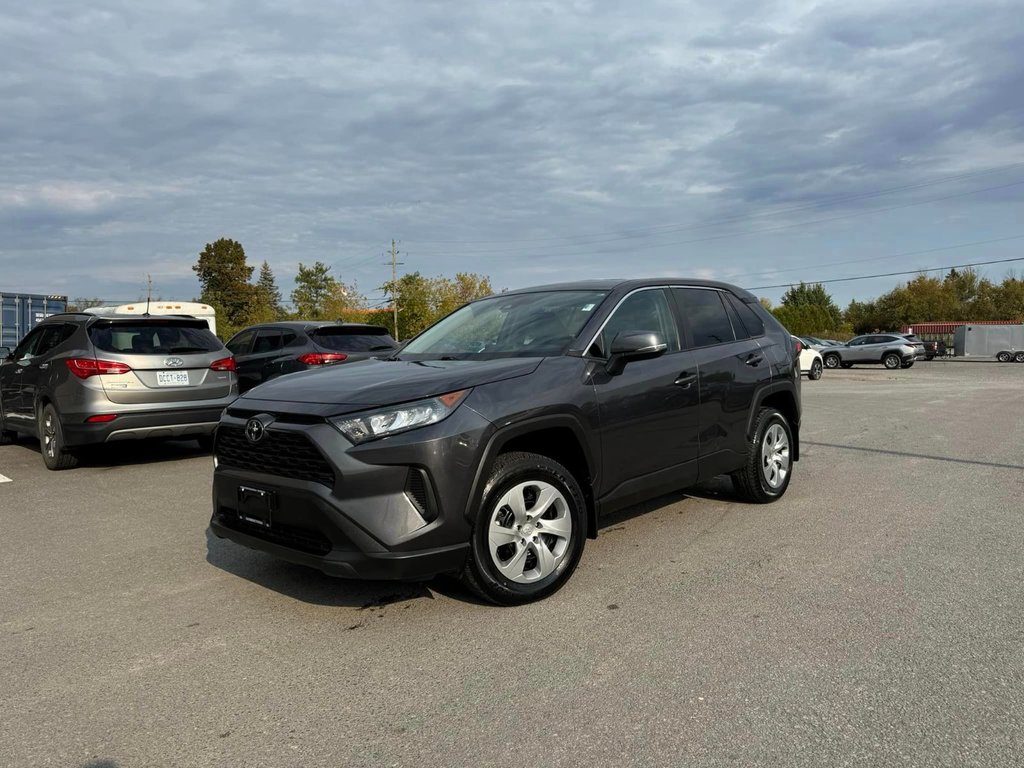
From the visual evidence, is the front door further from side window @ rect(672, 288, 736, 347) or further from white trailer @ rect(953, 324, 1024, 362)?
white trailer @ rect(953, 324, 1024, 362)

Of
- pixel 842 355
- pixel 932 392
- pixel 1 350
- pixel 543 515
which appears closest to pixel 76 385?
pixel 1 350

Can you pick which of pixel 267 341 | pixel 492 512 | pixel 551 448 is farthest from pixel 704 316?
pixel 267 341

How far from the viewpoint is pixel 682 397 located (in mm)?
5004

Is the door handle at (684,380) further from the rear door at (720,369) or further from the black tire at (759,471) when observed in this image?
the black tire at (759,471)

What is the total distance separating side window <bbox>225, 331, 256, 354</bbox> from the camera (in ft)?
38.9

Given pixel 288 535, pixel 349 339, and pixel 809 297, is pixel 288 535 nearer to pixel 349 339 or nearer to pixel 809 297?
pixel 349 339

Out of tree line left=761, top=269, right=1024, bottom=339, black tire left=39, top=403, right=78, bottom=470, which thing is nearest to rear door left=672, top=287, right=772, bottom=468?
black tire left=39, top=403, right=78, bottom=470

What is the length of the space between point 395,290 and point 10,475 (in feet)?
194

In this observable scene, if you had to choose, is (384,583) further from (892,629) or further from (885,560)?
(885,560)

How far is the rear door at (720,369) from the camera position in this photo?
5.30 m

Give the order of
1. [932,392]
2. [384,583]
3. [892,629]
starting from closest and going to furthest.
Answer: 1. [892,629]
2. [384,583]
3. [932,392]

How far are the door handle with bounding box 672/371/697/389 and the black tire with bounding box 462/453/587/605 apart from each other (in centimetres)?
114

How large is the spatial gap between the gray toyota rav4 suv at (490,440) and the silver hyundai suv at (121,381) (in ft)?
12.6

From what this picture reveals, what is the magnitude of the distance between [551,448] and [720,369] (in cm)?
174
